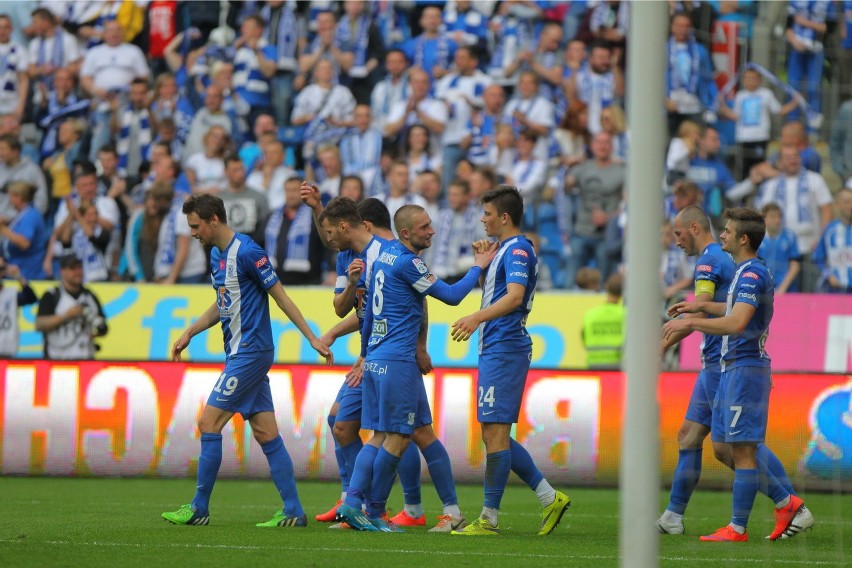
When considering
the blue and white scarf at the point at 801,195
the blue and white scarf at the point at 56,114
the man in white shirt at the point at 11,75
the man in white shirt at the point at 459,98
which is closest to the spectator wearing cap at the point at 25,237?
the blue and white scarf at the point at 56,114

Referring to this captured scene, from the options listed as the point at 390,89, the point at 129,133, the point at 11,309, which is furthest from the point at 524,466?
the point at 129,133

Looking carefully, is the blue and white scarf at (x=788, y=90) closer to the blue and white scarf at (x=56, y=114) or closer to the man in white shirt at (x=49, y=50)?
the blue and white scarf at (x=56, y=114)

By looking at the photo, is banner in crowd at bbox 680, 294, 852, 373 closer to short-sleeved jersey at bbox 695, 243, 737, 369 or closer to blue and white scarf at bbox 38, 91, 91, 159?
short-sleeved jersey at bbox 695, 243, 737, 369

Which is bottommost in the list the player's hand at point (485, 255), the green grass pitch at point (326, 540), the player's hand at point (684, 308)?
the green grass pitch at point (326, 540)

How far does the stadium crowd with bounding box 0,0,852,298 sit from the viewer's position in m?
17.4

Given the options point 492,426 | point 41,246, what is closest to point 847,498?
point 492,426

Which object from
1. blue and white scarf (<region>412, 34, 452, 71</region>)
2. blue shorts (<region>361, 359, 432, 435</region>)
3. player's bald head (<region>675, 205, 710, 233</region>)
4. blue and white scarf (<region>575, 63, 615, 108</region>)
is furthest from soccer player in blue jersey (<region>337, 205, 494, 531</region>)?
blue and white scarf (<region>412, 34, 452, 71</region>)

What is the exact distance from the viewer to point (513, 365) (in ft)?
29.9

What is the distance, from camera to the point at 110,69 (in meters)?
19.6

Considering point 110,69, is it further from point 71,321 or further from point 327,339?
point 327,339

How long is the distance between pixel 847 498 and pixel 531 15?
9.11m

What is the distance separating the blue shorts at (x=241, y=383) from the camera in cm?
937

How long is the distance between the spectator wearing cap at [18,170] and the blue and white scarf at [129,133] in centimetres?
114

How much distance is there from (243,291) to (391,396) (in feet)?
4.40
